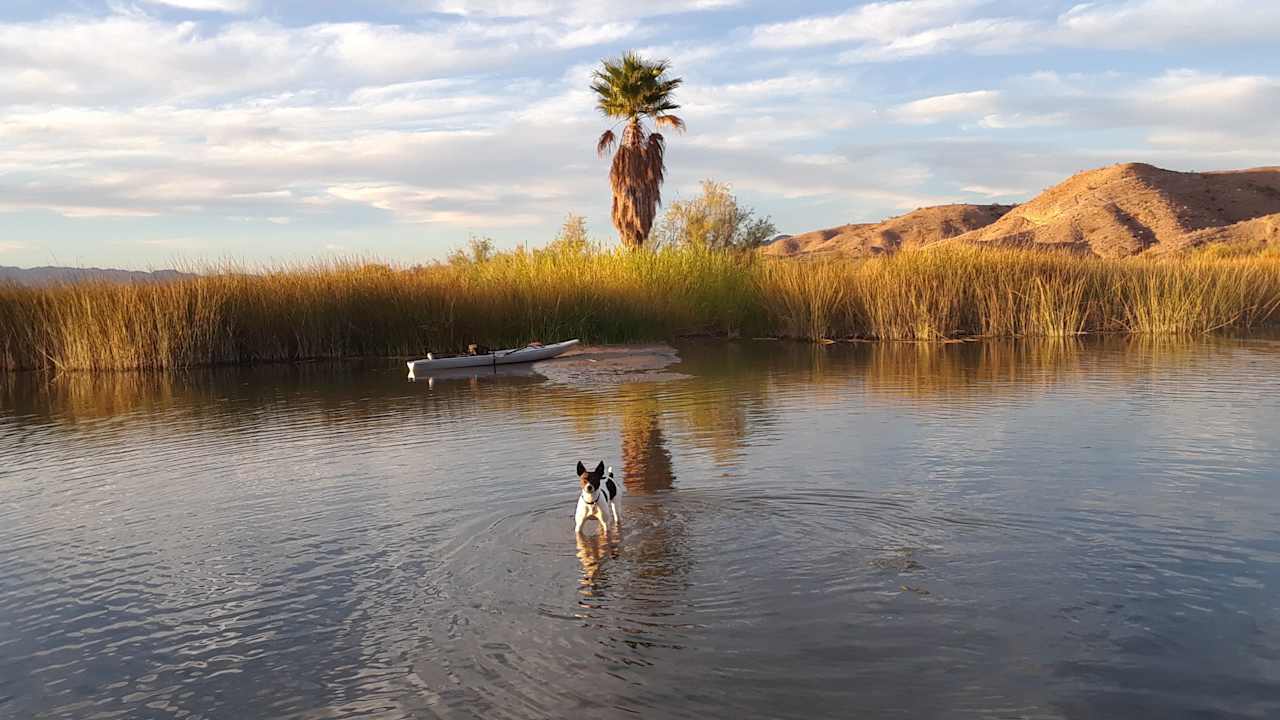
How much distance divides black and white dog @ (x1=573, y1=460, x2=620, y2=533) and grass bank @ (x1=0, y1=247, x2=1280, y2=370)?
58.7 feet

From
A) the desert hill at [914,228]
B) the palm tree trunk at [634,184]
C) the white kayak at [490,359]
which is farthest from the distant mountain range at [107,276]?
the desert hill at [914,228]

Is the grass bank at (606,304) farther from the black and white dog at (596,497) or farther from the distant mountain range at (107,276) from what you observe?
the black and white dog at (596,497)

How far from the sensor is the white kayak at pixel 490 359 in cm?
1945

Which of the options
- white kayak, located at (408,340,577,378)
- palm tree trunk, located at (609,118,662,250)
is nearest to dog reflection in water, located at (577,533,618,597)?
white kayak, located at (408,340,577,378)

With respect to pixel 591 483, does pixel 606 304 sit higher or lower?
higher

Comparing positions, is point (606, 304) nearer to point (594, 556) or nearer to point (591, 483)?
point (591, 483)

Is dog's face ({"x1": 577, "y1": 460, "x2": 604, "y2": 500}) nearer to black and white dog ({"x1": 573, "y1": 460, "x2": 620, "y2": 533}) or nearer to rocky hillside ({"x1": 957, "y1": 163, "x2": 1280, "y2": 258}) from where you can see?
black and white dog ({"x1": 573, "y1": 460, "x2": 620, "y2": 533})

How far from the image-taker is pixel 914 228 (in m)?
99.2

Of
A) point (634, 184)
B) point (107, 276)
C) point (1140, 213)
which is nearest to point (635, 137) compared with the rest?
point (634, 184)

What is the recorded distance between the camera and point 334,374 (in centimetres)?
2020

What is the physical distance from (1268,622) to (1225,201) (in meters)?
85.4

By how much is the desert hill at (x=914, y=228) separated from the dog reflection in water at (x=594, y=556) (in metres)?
86.8

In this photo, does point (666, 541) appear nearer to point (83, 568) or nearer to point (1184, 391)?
point (83, 568)

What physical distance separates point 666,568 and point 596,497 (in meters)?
0.73
